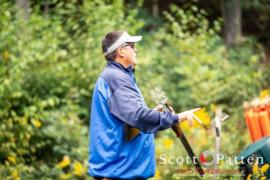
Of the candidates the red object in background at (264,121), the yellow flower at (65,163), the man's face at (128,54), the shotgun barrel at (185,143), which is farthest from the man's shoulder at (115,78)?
the yellow flower at (65,163)

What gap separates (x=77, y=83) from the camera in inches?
342

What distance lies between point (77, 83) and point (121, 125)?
4720 mm

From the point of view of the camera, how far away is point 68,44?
898 cm

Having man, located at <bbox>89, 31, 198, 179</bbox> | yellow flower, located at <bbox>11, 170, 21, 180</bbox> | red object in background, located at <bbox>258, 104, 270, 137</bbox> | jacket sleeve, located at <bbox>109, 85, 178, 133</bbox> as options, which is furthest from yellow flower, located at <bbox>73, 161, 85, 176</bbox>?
jacket sleeve, located at <bbox>109, 85, 178, 133</bbox>

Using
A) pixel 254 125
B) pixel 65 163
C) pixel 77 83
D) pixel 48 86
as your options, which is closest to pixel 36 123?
pixel 65 163

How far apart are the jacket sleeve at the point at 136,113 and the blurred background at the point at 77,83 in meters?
1.71

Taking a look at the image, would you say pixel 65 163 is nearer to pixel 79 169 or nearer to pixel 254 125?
pixel 79 169

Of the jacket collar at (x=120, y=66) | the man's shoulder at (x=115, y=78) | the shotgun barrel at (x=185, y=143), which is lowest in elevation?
the shotgun barrel at (x=185, y=143)

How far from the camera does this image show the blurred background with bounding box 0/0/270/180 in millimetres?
7203

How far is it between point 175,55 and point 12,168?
182 inches

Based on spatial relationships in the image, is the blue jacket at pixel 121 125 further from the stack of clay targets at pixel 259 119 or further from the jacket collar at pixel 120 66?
the stack of clay targets at pixel 259 119

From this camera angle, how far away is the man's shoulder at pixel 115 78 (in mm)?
4031

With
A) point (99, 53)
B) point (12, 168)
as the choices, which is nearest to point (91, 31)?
point (99, 53)

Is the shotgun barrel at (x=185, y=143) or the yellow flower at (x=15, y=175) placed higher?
the shotgun barrel at (x=185, y=143)
